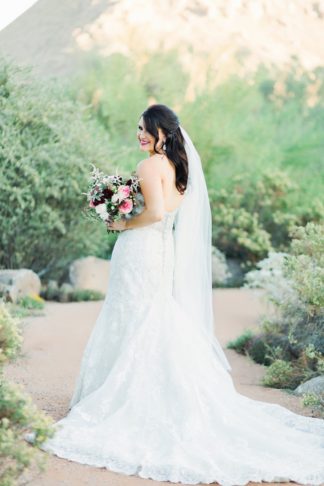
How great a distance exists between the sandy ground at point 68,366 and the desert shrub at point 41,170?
1.52 meters

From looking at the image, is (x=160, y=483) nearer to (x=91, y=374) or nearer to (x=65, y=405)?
(x=91, y=374)

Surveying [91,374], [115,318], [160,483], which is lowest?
[160,483]

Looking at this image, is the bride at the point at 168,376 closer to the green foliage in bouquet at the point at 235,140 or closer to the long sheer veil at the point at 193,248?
the long sheer veil at the point at 193,248

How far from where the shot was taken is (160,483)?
3873mm

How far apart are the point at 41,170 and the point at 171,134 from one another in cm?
681

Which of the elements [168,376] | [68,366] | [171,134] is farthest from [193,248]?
[68,366]

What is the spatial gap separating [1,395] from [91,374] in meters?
1.65

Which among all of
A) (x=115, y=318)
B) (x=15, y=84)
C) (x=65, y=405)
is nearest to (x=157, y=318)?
(x=115, y=318)

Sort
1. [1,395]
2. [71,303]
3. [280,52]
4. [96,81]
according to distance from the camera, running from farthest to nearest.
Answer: [280,52], [96,81], [71,303], [1,395]

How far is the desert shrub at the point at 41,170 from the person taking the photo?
36.6 feet

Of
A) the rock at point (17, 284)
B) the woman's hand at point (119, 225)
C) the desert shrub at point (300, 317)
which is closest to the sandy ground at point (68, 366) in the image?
the desert shrub at point (300, 317)

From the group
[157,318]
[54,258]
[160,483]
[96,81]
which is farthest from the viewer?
[96,81]

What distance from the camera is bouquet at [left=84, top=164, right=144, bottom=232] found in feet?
15.7

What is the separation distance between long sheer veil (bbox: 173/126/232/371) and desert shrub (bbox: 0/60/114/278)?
6.19 m
